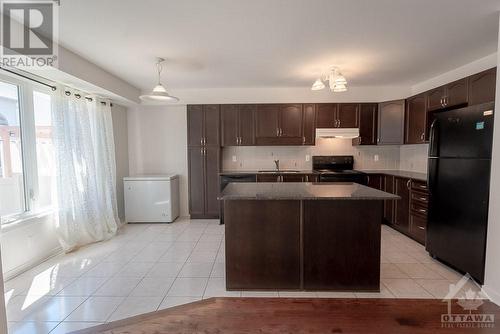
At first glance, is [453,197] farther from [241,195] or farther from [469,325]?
[241,195]

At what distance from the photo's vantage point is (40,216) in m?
3.02

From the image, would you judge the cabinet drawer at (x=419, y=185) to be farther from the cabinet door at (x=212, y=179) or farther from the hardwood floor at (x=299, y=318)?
the cabinet door at (x=212, y=179)

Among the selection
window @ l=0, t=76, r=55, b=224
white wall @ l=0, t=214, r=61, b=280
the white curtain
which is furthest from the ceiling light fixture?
white wall @ l=0, t=214, r=61, b=280

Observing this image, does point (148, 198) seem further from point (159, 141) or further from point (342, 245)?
point (342, 245)

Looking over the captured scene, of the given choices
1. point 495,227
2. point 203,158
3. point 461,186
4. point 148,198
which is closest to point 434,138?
point 461,186

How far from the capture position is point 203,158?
4637mm

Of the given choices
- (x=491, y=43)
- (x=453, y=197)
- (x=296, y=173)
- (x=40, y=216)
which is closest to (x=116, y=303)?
(x=40, y=216)

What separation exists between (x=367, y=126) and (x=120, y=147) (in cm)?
470

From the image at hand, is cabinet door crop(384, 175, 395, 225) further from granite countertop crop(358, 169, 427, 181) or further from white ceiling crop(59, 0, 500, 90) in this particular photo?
white ceiling crop(59, 0, 500, 90)

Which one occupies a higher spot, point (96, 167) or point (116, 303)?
point (96, 167)

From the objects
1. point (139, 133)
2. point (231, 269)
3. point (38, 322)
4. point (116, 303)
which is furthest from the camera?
point (139, 133)

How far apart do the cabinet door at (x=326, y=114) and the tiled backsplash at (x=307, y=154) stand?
1.27ft

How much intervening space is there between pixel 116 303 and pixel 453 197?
3530mm

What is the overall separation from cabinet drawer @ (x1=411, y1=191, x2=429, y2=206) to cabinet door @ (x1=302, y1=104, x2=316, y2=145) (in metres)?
1.80
